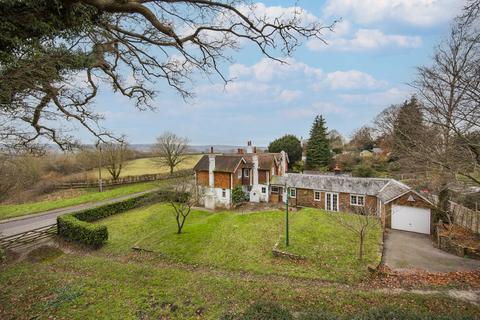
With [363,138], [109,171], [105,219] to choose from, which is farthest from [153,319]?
[363,138]

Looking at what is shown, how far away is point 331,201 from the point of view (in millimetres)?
23719

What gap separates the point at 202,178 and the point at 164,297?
63.8 feet

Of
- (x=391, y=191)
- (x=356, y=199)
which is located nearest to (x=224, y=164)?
(x=356, y=199)

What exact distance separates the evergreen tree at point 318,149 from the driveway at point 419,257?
78.0ft

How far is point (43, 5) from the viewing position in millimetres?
4812

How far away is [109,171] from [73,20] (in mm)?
35553

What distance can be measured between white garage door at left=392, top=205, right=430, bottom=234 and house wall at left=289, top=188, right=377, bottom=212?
271cm

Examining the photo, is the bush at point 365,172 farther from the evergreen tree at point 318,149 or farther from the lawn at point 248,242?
the lawn at point 248,242

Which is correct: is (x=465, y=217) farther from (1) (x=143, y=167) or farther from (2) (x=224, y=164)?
(1) (x=143, y=167)

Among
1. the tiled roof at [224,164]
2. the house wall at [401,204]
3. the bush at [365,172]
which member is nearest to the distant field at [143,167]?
the tiled roof at [224,164]

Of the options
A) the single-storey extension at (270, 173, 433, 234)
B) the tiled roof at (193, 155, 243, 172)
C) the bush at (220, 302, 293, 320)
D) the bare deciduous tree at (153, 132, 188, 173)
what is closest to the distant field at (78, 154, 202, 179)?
the bare deciduous tree at (153, 132, 188, 173)

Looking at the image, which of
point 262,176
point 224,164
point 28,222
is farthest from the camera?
point 262,176

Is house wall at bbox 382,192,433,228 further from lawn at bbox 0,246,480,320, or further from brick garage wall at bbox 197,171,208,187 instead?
brick garage wall at bbox 197,171,208,187

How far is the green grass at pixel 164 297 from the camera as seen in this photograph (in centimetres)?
718
